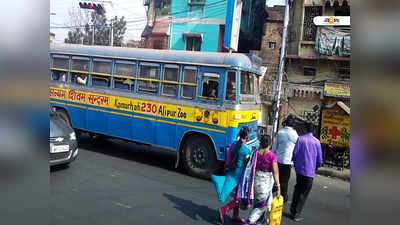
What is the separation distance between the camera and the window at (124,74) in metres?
8.35

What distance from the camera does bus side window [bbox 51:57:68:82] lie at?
9.41m

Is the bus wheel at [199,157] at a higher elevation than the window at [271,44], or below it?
below

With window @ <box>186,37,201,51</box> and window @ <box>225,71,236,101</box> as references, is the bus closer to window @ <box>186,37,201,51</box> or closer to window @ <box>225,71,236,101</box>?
window @ <box>225,71,236,101</box>

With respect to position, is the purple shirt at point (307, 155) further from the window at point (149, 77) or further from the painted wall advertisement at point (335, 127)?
the painted wall advertisement at point (335, 127)

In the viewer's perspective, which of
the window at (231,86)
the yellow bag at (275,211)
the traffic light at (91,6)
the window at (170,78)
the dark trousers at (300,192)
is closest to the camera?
the yellow bag at (275,211)

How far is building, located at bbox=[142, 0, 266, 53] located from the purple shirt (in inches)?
512

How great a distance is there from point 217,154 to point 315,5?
10021 mm

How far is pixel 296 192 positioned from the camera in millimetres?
5422

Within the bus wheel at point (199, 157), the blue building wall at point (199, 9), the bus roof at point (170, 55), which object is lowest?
the bus wheel at point (199, 157)

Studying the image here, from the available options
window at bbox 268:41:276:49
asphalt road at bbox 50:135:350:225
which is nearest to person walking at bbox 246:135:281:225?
asphalt road at bbox 50:135:350:225

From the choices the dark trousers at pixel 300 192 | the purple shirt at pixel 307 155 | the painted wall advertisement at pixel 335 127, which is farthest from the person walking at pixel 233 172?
the painted wall advertisement at pixel 335 127

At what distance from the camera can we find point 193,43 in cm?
1900

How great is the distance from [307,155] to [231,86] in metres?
2.61
